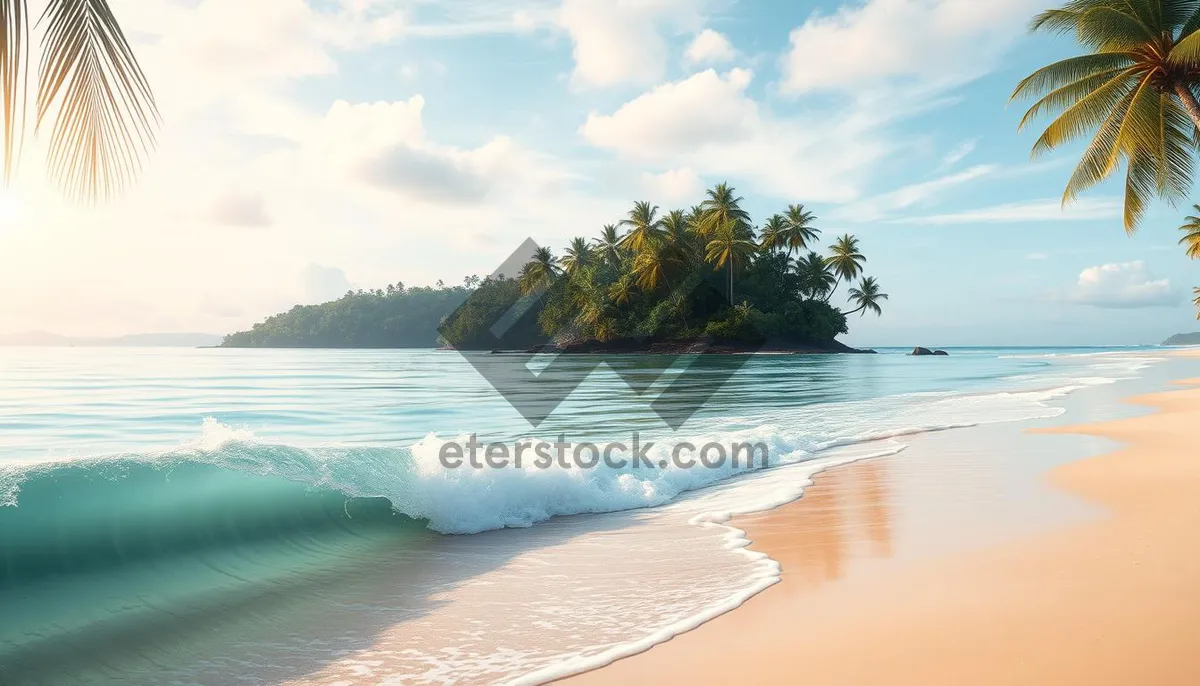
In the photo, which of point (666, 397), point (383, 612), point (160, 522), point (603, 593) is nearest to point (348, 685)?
point (383, 612)

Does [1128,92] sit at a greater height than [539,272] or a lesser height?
lesser

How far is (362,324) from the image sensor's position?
132375 mm

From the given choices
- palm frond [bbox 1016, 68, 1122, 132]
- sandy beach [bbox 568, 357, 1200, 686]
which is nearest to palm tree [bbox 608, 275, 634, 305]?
palm frond [bbox 1016, 68, 1122, 132]

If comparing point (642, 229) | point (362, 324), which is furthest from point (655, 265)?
point (362, 324)

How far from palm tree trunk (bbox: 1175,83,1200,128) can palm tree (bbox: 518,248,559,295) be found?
67.6 metres

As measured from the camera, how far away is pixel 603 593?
4.31 metres

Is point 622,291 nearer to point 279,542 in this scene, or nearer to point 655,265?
point 655,265

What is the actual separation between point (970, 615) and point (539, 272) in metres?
77.1

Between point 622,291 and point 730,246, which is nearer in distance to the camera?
point 730,246

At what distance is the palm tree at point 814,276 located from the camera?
73.3 metres

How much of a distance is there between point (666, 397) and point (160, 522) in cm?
1580

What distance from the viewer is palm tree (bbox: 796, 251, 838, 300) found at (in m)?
73.3

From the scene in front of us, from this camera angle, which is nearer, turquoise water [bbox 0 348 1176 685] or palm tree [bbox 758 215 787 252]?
turquoise water [bbox 0 348 1176 685]

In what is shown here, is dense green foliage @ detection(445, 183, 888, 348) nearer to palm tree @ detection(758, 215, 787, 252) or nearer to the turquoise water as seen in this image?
palm tree @ detection(758, 215, 787, 252)
